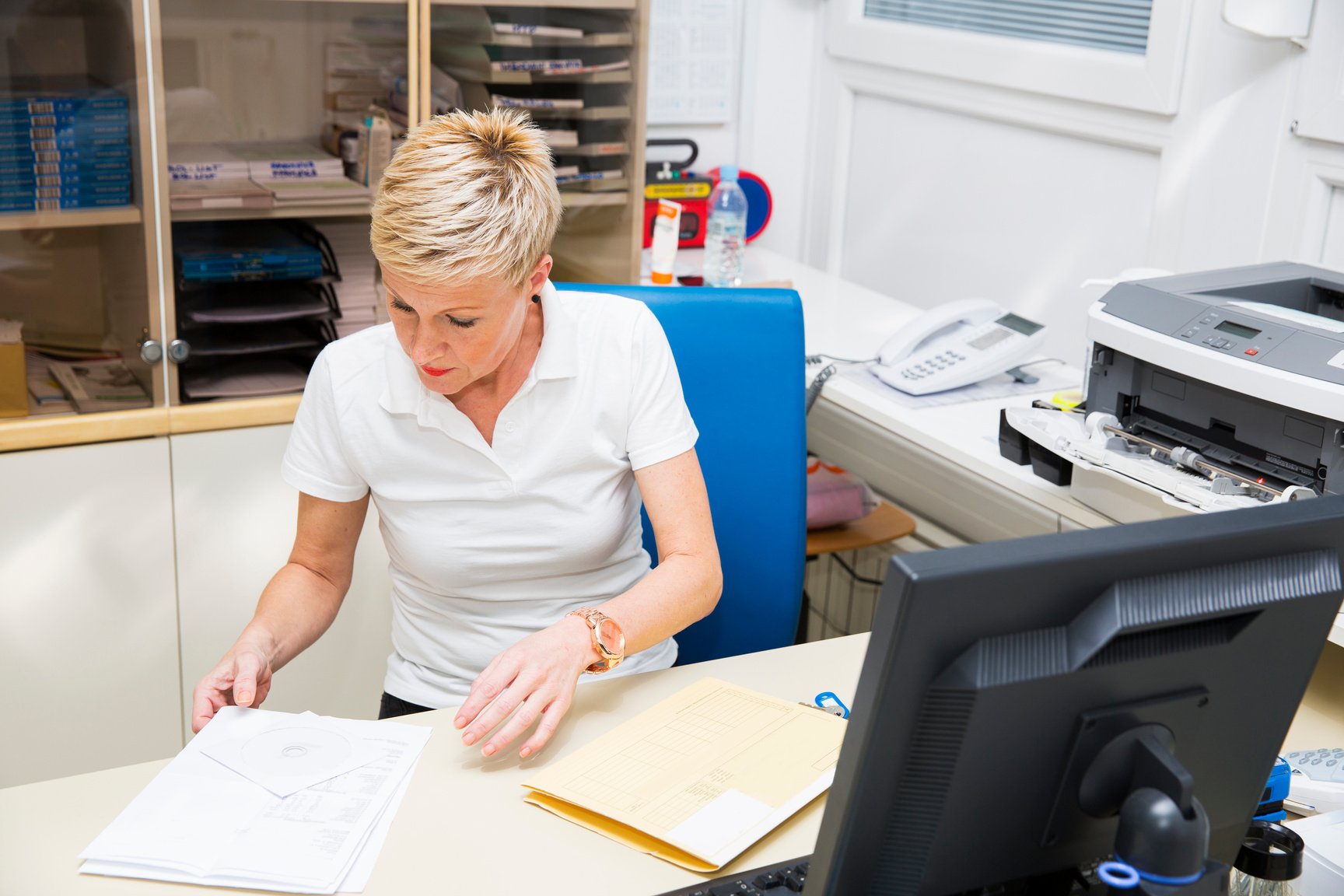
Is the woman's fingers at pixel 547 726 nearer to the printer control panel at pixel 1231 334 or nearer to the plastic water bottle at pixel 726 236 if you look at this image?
the printer control panel at pixel 1231 334

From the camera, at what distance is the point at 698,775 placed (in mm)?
1079

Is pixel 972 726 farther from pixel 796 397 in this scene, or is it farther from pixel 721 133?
pixel 721 133

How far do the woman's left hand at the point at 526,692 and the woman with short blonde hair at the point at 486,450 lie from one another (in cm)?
8

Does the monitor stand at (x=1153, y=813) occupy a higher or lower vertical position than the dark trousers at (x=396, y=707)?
higher

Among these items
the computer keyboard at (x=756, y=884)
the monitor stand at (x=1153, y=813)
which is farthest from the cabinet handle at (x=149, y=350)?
the monitor stand at (x=1153, y=813)

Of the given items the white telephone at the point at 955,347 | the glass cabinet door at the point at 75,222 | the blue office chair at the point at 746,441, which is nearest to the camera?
the blue office chair at the point at 746,441

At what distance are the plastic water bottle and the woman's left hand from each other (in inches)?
60.1

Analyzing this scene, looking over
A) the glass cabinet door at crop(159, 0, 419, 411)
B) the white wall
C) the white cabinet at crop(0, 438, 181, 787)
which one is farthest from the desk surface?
the white wall

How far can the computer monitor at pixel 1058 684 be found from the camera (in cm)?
66

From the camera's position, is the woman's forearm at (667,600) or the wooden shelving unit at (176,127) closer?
the woman's forearm at (667,600)

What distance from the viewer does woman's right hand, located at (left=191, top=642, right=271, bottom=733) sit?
46.3 inches

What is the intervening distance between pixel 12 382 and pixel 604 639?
52.6 inches

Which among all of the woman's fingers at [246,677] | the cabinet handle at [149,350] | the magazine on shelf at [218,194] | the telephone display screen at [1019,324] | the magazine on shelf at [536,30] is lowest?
the woman's fingers at [246,677]

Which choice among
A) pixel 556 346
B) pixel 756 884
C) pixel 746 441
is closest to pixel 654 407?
pixel 556 346
